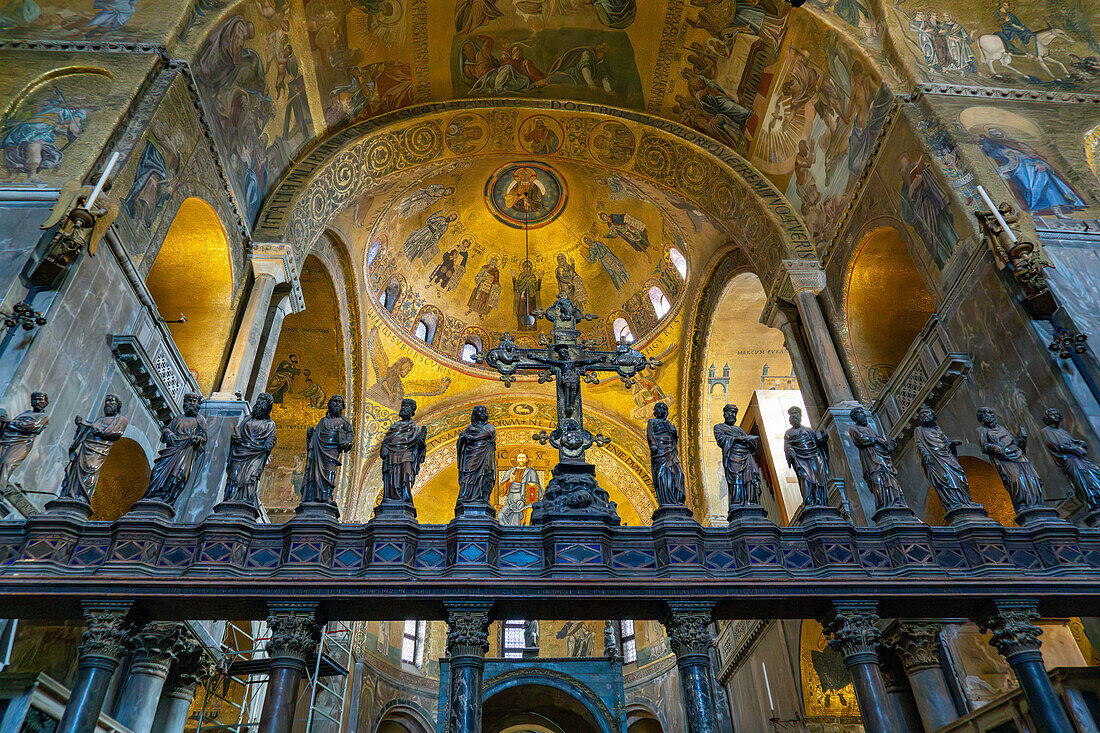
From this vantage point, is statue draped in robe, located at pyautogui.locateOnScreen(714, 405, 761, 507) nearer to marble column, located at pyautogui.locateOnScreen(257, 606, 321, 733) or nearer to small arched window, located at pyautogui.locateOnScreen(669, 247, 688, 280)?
marble column, located at pyautogui.locateOnScreen(257, 606, 321, 733)

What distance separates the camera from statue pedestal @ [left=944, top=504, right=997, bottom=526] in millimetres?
6146

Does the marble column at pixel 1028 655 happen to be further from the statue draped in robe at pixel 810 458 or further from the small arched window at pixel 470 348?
the small arched window at pixel 470 348

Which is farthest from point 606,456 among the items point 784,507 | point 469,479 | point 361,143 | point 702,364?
point 469,479

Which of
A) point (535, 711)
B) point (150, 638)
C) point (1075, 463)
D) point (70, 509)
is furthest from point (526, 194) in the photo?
point (150, 638)

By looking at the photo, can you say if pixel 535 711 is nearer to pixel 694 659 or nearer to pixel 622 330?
pixel 622 330

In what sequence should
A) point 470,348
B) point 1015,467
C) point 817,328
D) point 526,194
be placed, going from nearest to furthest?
point 1015,467 → point 817,328 → point 526,194 → point 470,348

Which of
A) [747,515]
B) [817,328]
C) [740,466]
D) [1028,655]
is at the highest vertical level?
[817,328]

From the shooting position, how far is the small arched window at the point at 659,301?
1878cm

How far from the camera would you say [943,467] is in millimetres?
6520

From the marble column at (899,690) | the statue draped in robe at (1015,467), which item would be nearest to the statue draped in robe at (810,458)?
the statue draped in robe at (1015,467)

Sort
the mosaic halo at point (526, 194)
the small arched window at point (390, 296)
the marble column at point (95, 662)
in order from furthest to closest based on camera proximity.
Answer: the mosaic halo at point (526, 194)
the small arched window at point (390, 296)
the marble column at point (95, 662)

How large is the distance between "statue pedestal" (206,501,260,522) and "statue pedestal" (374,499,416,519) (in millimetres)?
962

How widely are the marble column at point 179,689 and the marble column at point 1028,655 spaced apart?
310 inches

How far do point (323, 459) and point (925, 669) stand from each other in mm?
5434
